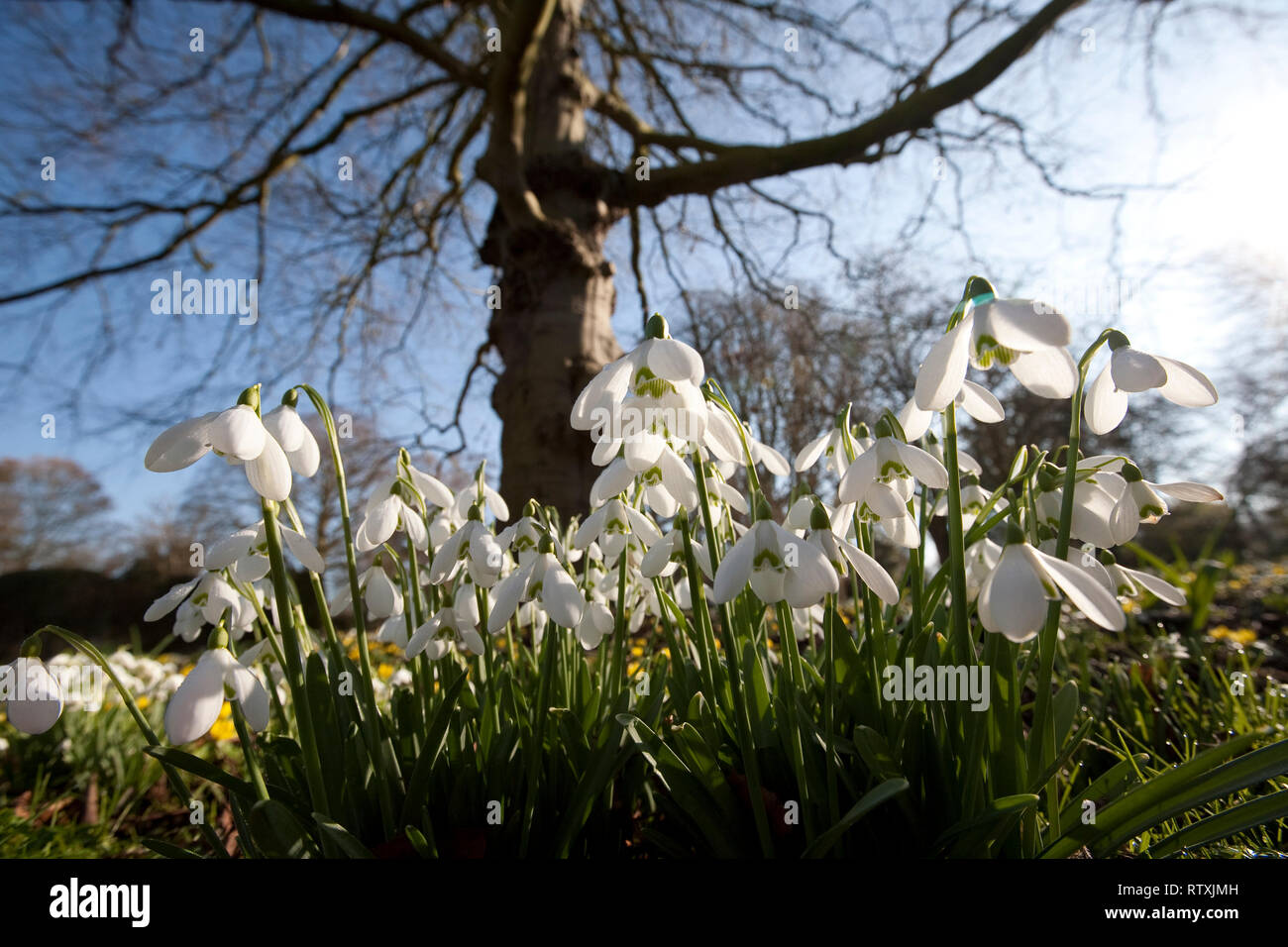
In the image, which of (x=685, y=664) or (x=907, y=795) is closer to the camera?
(x=907, y=795)

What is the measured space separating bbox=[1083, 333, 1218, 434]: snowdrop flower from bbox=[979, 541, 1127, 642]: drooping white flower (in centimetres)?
23

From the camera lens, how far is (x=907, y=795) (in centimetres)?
93

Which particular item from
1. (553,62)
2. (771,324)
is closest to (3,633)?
(553,62)

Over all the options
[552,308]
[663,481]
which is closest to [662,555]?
[663,481]

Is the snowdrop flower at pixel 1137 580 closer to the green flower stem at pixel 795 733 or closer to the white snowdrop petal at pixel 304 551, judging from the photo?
the green flower stem at pixel 795 733

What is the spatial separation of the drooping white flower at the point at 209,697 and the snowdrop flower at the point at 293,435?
28 centimetres

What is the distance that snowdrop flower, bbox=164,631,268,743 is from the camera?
861 mm

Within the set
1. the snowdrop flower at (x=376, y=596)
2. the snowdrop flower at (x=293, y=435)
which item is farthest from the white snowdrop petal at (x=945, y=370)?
the snowdrop flower at (x=376, y=596)

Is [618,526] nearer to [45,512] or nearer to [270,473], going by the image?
[270,473]

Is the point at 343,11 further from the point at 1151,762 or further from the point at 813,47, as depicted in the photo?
the point at 1151,762

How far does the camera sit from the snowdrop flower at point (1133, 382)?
82 centimetres

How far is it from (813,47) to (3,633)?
9.77 m

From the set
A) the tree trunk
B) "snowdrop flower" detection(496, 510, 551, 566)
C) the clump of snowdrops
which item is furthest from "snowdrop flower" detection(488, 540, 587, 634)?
the tree trunk

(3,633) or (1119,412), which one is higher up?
(1119,412)
